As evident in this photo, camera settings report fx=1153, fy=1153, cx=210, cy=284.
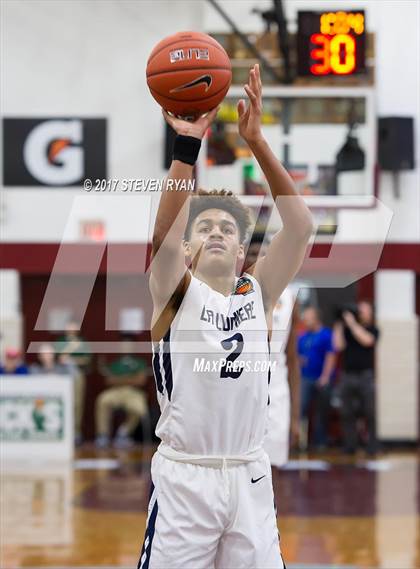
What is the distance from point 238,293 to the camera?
3.87 meters

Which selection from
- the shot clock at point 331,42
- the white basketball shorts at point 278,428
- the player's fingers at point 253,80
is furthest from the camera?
the shot clock at point 331,42

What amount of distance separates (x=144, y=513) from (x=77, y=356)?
259 inches

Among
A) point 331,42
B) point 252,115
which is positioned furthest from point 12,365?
point 252,115

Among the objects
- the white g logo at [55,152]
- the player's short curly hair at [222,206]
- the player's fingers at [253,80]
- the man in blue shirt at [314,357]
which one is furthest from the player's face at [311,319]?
the player's fingers at [253,80]

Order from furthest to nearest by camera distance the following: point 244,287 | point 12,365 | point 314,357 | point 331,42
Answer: point 314,357 < point 12,365 < point 331,42 < point 244,287

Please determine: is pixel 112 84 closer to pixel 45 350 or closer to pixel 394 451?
pixel 45 350

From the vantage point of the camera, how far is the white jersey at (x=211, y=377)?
3723 millimetres

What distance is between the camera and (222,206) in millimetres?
3973

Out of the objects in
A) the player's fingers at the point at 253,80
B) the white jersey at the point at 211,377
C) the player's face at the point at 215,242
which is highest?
the player's fingers at the point at 253,80

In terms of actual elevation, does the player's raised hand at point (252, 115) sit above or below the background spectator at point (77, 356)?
above

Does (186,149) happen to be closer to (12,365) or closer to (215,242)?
(215,242)

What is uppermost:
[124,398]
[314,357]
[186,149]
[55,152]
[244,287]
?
[55,152]

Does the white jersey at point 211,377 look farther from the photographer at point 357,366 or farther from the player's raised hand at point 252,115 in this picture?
the photographer at point 357,366

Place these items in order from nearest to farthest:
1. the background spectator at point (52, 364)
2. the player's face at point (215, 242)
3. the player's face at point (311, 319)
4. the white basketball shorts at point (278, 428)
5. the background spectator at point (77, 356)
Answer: the player's face at point (215, 242) < the white basketball shorts at point (278, 428) < the background spectator at point (52, 364) < the player's face at point (311, 319) < the background spectator at point (77, 356)
